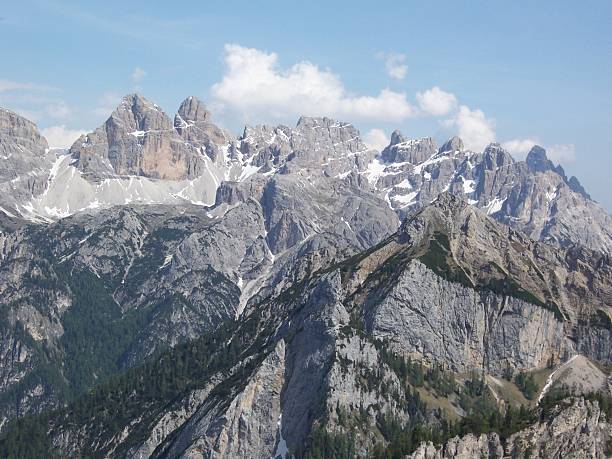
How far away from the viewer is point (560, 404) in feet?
586

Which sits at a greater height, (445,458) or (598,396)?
(598,396)

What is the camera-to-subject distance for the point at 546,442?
17350cm

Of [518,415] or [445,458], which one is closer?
[445,458]

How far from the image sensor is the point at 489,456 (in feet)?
561

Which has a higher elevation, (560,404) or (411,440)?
(560,404)

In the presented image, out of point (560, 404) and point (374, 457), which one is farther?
point (374, 457)

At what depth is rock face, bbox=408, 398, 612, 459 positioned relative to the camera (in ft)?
564

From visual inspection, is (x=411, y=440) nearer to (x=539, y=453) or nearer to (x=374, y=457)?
(x=374, y=457)

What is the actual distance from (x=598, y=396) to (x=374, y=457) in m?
48.5

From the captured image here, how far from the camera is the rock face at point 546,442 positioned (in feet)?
564

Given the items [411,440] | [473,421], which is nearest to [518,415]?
[473,421]

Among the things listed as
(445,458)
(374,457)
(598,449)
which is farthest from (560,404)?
(374,457)

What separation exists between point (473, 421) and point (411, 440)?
43.2 ft

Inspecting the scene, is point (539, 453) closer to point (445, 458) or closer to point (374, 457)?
point (445, 458)
